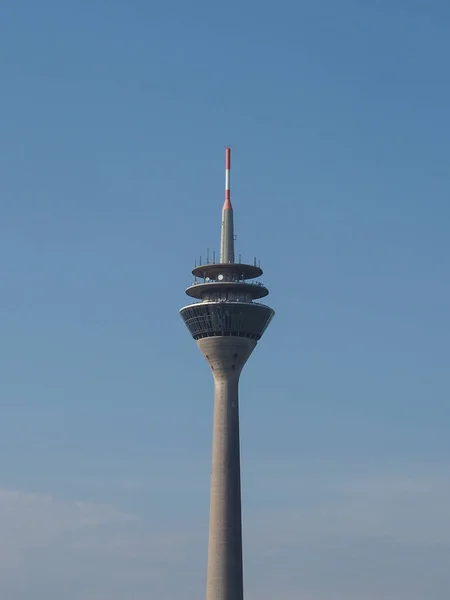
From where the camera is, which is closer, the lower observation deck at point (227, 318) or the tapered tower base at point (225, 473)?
the tapered tower base at point (225, 473)

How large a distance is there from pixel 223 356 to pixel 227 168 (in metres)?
30.8

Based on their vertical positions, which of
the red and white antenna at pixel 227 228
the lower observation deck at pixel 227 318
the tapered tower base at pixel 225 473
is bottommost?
the tapered tower base at pixel 225 473

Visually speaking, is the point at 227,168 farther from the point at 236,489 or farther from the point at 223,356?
the point at 236,489

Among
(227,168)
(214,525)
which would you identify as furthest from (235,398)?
(227,168)

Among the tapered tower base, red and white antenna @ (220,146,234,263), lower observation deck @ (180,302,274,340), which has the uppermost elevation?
red and white antenna @ (220,146,234,263)

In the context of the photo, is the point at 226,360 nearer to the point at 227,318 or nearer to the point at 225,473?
the point at 227,318

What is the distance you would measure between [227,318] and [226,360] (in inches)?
243

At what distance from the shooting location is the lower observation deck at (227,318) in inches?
6944

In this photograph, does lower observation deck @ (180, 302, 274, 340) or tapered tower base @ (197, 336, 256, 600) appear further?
lower observation deck @ (180, 302, 274, 340)

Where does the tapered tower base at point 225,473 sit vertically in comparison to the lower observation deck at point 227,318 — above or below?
below

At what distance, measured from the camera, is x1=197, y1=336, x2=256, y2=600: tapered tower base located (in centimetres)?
16962

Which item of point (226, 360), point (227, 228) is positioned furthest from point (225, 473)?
point (227, 228)

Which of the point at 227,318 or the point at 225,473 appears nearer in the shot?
the point at 225,473

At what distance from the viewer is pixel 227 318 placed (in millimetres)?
176500
